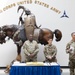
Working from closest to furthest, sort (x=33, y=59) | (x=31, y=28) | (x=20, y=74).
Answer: (x=20, y=74)
(x=33, y=59)
(x=31, y=28)

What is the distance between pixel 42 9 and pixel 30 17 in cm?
59

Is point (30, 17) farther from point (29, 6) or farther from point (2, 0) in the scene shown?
point (2, 0)

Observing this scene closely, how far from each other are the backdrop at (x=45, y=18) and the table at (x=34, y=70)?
2155 mm

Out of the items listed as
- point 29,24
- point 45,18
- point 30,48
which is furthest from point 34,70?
point 45,18

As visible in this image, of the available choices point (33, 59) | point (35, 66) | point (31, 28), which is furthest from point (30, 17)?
point (35, 66)

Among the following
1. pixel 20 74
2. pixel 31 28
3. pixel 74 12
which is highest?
pixel 74 12

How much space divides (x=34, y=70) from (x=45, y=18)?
106 inches

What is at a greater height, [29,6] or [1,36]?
[29,6]

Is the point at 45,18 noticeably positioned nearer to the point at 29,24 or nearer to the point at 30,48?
the point at 29,24

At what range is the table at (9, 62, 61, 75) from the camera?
17.8 feet

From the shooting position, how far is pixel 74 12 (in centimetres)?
773

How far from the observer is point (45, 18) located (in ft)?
25.3

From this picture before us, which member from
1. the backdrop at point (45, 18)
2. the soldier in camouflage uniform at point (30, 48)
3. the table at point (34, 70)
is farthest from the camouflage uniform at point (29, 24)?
the table at point (34, 70)

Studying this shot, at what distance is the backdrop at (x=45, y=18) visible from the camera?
7.62 m
